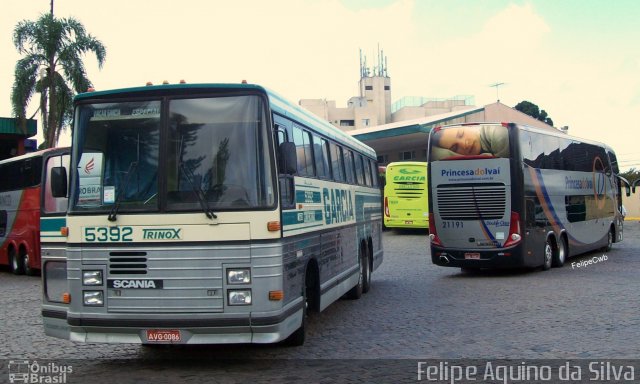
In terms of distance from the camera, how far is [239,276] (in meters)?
7.22

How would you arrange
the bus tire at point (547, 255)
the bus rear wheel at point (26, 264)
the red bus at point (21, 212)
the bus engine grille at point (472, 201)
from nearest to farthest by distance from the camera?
the bus engine grille at point (472, 201), the bus tire at point (547, 255), the red bus at point (21, 212), the bus rear wheel at point (26, 264)

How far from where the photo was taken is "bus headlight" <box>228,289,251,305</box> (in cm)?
720

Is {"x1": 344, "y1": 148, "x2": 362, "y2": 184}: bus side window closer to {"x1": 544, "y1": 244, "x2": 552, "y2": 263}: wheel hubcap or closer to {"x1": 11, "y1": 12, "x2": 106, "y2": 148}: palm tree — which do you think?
{"x1": 544, "y1": 244, "x2": 552, "y2": 263}: wheel hubcap

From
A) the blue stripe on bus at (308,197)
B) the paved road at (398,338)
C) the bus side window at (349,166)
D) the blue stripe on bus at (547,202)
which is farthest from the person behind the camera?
the blue stripe on bus at (547,202)

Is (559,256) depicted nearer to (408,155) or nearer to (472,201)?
(472,201)

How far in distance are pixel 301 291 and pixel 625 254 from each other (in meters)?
16.9

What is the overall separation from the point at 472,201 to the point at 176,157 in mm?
10211

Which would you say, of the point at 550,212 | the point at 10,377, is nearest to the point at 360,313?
the point at 10,377

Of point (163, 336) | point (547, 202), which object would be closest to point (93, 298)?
point (163, 336)

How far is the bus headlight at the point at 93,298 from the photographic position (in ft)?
24.3

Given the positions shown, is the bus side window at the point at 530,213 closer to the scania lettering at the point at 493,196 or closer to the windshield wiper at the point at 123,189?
the scania lettering at the point at 493,196

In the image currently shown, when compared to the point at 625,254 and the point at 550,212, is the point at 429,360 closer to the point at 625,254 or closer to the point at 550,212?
the point at 550,212

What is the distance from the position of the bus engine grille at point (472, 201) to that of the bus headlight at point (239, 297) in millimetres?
10036

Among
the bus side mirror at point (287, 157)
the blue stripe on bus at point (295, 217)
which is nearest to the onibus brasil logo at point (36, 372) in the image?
the blue stripe on bus at point (295, 217)
